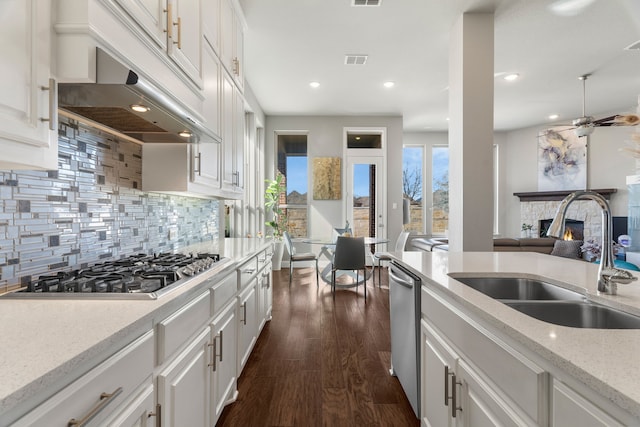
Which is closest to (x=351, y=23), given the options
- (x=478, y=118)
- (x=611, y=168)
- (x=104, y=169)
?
(x=478, y=118)

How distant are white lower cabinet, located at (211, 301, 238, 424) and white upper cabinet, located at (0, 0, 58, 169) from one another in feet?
3.26

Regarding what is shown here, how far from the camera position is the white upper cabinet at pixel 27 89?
0.81m

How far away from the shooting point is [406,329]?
191 centimetres

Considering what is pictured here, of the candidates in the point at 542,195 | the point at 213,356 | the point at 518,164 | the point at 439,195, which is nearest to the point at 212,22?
the point at 213,356

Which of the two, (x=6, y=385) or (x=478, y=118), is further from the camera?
(x=478, y=118)

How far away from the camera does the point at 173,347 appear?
113 centimetres

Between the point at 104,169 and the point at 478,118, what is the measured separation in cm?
290

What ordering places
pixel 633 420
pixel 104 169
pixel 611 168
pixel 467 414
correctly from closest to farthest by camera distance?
pixel 633 420 → pixel 467 414 → pixel 104 169 → pixel 611 168

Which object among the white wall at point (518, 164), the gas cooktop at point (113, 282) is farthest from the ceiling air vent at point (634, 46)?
the gas cooktop at point (113, 282)

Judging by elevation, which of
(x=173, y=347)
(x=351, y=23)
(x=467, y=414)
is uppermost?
(x=351, y=23)

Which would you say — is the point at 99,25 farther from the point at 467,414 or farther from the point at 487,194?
the point at 487,194

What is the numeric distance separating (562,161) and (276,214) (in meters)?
6.16

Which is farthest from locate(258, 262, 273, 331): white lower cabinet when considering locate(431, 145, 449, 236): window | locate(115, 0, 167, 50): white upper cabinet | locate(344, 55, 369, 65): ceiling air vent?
locate(431, 145, 449, 236): window

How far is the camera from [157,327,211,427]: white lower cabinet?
1.07 meters
